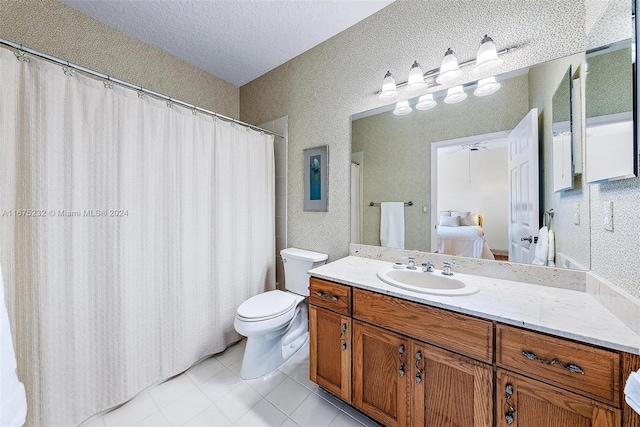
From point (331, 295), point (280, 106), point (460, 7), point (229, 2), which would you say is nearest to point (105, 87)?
point (229, 2)

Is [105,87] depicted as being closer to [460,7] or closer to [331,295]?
[331,295]

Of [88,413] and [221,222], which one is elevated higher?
[221,222]

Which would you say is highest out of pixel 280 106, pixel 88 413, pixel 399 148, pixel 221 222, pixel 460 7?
pixel 460 7

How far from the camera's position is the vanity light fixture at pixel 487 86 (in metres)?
1.29

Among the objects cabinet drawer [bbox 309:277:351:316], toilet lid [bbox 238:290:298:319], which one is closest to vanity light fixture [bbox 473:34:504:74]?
cabinet drawer [bbox 309:277:351:316]

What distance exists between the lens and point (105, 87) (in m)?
1.31

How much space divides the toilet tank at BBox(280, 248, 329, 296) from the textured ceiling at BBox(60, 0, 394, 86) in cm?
176

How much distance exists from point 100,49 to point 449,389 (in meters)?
2.99

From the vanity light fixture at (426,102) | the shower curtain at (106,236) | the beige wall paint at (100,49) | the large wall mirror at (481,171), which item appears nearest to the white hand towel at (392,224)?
the large wall mirror at (481,171)

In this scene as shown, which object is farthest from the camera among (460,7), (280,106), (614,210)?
(280,106)

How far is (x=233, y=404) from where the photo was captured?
1.40 m

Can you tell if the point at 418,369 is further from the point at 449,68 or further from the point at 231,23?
the point at 231,23

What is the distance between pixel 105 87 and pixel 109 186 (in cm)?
54

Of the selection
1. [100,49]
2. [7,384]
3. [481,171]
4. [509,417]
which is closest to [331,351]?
[509,417]
